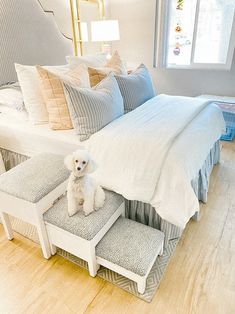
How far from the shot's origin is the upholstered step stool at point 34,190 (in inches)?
52.2

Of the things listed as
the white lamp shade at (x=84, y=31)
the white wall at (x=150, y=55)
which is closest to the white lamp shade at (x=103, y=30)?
the white lamp shade at (x=84, y=31)

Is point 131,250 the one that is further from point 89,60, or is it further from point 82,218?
point 89,60

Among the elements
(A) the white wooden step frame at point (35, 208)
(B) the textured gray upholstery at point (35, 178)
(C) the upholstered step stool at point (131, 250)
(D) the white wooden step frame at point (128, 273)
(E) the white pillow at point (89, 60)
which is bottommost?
(D) the white wooden step frame at point (128, 273)

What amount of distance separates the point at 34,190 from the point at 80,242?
1.31 ft

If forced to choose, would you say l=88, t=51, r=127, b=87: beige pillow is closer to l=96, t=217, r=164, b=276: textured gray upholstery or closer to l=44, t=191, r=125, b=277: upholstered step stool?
l=44, t=191, r=125, b=277: upholstered step stool

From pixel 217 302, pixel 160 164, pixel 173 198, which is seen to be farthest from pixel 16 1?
pixel 217 302

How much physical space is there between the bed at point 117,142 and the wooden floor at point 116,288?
0.22 m

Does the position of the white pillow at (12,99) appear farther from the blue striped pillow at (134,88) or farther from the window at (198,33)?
the window at (198,33)

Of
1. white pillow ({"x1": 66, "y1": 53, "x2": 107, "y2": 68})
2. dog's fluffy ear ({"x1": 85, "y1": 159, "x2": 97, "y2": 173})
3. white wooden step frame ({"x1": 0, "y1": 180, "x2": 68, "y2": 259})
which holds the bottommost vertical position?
white wooden step frame ({"x1": 0, "y1": 180, "x2": 68, "y2": 259})

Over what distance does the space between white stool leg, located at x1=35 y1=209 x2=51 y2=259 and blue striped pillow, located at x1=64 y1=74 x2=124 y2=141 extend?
0.60 metres

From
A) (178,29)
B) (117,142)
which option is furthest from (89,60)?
(178,29)

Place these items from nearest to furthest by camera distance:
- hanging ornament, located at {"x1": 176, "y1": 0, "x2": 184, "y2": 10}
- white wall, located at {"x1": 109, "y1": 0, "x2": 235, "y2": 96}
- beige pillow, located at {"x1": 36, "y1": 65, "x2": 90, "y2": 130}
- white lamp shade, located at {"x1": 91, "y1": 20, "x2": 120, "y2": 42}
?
beige pillow, located at {"x1": 36, "y1": 65, "x2": 90, "y2": 130} < white lamp shade, located at {"x1": 91, "y1": 20, "x2": 120, "y2": 42} < hanging ornament, located at {"x1": 176, "y1": 0, "x2": 184, "y2": 10} < white wall, located at {"x1": 109, "y1": 0, "x2": 235, "y2": 96}

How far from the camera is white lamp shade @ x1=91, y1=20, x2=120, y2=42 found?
10.2 ft

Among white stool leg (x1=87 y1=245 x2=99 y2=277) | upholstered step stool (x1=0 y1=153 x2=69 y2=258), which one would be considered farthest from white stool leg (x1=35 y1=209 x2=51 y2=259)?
white stool leg (x1=87 y1=245 x2=99 y2=277)
